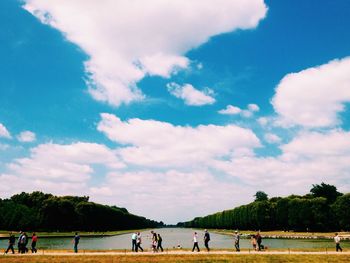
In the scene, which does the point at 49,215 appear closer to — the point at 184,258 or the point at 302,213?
the point at 302,213

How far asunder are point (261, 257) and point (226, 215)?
A: 149 m

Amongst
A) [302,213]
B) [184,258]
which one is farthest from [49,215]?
[184,258]

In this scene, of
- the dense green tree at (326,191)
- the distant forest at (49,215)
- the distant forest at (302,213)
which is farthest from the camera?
the dense green tree at (326,191)

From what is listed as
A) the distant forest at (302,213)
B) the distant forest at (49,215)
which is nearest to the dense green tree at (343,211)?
the distant forest at (302,213)

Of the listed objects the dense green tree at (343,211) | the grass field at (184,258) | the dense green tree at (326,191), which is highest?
the dense green tree at (326,191)

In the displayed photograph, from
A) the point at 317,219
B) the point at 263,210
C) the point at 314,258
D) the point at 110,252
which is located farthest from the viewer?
the point at 263,210

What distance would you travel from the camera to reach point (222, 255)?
35281 mm

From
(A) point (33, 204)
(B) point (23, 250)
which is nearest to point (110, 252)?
(B) point (23, 250)

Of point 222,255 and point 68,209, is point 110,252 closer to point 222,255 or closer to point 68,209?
point 222,255

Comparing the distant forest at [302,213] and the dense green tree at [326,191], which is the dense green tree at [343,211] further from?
the dense green tree at [326,191]

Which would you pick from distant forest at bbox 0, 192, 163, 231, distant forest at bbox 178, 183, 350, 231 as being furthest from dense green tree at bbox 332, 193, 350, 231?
distant forest at bbox 0, 192, 163, 231

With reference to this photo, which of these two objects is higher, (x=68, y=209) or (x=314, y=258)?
(x=68, y=209)

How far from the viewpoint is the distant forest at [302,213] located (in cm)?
10619

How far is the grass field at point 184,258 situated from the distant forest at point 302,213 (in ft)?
248
